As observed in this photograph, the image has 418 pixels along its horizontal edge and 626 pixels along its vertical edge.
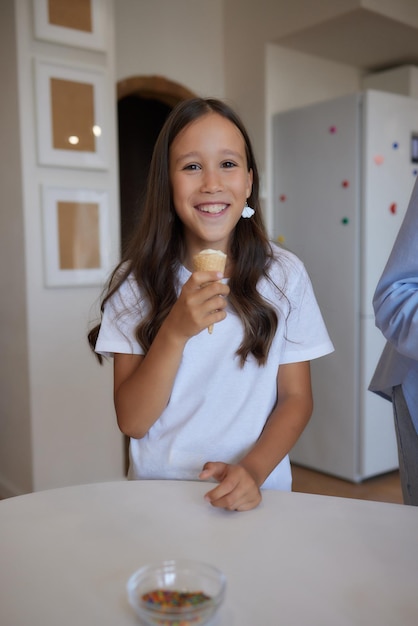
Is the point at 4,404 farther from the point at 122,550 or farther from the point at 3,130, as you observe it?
the point at 122,550

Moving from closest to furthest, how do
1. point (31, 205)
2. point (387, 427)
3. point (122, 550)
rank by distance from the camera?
point (122, 550) → point (31, 205) → point (387, 427)

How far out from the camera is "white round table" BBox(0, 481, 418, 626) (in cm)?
73

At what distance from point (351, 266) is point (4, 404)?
81.2 inches

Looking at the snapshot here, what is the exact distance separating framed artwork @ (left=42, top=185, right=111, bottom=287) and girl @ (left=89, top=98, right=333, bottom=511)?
71.6 inches

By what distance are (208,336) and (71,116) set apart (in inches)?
86.2

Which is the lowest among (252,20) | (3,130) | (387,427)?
(387,427)

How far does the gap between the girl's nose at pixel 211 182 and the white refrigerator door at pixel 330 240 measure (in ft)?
8.08

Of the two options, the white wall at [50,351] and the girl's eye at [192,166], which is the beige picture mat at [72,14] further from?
the girl's eye at [192,166]

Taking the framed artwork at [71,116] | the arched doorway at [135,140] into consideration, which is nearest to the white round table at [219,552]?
the framed artwork at [71,116]

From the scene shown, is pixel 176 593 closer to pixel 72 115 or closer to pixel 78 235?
pixel 78 235

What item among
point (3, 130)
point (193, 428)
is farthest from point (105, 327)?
point (3, 130)

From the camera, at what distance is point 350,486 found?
3.72 metres

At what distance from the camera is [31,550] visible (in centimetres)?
90

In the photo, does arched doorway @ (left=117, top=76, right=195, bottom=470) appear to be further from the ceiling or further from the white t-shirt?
the white t-shirt
